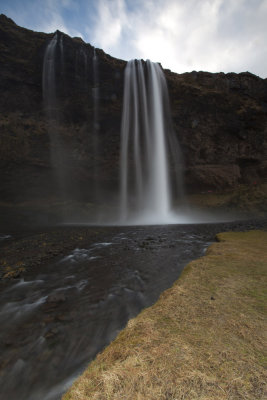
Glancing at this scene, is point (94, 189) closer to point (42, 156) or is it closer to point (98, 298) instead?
point (42, 156)

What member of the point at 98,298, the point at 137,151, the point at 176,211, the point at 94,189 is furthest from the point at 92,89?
the point at 98,298

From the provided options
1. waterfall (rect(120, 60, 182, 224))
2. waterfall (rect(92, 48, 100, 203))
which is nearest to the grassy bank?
waterfall (rect(120, 60, 182, 224))

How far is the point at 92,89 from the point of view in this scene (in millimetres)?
23922

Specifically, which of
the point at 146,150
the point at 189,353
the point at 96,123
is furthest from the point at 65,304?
the point at 96,123

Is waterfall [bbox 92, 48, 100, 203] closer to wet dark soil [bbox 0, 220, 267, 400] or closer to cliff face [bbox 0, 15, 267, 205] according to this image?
cliff face [bbox 0, 15, 267, 205]

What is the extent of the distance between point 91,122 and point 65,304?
26.1 metres

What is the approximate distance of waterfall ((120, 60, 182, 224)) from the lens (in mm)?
24938

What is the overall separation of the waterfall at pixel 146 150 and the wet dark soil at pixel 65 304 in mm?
17195

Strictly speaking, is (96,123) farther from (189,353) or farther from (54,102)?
(189,353)

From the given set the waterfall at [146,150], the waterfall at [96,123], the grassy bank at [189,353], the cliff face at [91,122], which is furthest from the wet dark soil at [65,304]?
the cliff face at [91,122]

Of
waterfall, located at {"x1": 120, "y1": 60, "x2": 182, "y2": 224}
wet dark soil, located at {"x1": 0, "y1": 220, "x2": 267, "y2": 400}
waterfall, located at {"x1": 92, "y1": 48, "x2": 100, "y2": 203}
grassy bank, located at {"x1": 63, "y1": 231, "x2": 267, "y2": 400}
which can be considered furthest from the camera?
waterfall, located at {"x1": 120, "y1": 60, "x2": 182, "y2": 224}

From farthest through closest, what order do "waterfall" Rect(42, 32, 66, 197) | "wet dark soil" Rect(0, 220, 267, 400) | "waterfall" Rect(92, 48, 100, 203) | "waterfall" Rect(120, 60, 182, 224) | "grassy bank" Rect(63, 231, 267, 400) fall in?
1. "waterfall" Rect(120, 60, 182, 224)
2. "waterfall" Rect(92, 48, 100, 203)
3. "waterfall" Rect(42, 32, 66, 197)
4. "wet dark soil" Rect(0, 220, 267, 400)
5. "grassy bank" Rect(63, 231, 267, 400)

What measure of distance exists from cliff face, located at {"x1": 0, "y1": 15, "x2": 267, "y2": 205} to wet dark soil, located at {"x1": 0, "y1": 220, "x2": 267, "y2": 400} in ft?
69.3

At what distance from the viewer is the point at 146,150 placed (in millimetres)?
27609
